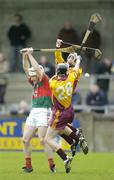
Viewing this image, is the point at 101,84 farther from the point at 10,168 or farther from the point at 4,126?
the point at 10,168

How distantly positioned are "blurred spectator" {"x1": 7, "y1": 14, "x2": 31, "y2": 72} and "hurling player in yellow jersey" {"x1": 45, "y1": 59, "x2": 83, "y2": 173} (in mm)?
12879

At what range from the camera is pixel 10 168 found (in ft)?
58.9

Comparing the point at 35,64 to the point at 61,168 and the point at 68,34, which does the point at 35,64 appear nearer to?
the point at 61,168

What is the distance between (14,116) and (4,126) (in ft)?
1.27

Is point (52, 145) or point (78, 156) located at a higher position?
point (52, 145)

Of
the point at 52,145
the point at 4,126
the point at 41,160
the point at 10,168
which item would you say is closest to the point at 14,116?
the point at 4,126

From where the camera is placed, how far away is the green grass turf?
52.0 ft

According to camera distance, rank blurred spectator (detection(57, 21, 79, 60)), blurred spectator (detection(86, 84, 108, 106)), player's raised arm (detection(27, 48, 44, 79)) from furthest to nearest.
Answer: blurred spectator (detection(57, 21, 79, 60))
blurred spectator (detection(86, 84, 108, 106))
player's raised arm (detection(27, 48, 44, 79))

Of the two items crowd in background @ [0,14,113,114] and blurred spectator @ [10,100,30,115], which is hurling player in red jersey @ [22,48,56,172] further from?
crowd in background @ [0,14,113,114]

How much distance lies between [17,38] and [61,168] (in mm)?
12017

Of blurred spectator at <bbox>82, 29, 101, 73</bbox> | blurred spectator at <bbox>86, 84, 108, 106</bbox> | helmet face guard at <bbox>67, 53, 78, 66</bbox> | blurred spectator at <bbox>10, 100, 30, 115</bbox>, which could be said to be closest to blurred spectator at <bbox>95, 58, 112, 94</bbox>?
blurred spectator at <bbox>82, 29, 101, 73</bbox>

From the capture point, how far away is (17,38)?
2950cm

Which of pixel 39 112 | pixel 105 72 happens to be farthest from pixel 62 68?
pixel 105 72

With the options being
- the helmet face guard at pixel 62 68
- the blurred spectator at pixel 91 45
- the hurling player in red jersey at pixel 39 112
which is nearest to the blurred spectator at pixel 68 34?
the blurred spectator at pixel 91 45
